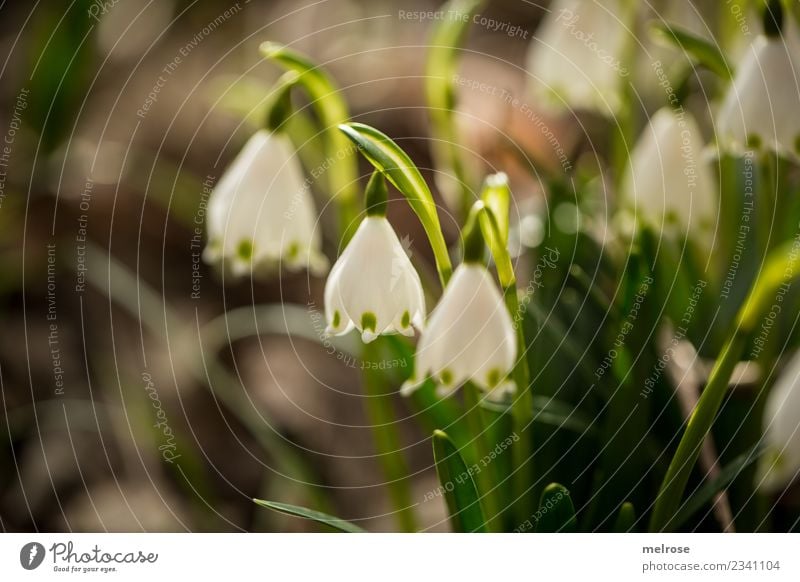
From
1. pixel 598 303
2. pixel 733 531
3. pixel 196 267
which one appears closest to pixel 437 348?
pixel 598 303

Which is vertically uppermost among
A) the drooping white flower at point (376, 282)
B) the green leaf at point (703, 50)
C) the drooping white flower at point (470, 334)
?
the green leaf at point (703, 50)

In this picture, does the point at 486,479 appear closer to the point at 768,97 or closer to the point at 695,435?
the point at 695,435

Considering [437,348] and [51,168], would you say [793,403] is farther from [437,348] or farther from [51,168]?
[51,168]

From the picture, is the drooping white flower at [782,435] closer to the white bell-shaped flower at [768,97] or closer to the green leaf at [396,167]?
the white bell-shaped flower at [768,97]

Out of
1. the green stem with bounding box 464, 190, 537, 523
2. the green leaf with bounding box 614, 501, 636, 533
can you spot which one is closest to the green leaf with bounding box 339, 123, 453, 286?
the green stem with bounding box 464, 190, 537, 523

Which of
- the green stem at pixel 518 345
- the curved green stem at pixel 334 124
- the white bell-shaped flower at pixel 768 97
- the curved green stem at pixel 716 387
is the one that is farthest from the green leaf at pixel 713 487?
the curved green stem at pixel 334 124

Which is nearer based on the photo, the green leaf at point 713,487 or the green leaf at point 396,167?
the green leaf at point 396,167

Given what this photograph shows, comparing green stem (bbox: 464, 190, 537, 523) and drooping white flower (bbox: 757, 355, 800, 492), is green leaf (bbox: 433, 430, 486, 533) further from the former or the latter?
drooping white flower (bbox: 757, 355, 800, 492)

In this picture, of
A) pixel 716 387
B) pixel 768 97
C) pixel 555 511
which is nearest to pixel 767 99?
pixel 768 97
